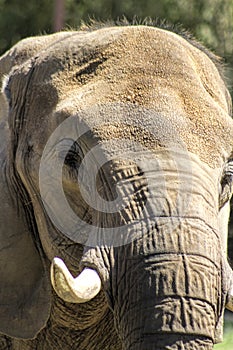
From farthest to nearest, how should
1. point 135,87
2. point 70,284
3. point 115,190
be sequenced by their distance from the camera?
point 135,87
point 115,190
point 70,284

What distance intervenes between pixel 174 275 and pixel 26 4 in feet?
34.5

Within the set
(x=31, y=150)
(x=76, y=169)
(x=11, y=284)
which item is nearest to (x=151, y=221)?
(x=76, y=169)

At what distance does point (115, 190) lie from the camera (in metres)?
3.80

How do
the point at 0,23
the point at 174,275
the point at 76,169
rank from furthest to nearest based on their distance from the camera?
the point at 0,23 < the point at 76,169 < the point at 174,275

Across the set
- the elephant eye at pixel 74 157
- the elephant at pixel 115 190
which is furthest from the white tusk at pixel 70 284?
the elephant eye at pixel 74 157

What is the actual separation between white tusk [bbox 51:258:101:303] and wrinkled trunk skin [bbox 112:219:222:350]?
102 mm

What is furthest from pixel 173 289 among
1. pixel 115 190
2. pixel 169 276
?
pixel 115 190

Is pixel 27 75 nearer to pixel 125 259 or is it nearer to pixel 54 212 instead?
pixel 54 212

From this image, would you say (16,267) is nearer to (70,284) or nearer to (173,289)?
(70,284)

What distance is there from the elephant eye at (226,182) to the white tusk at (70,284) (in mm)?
617

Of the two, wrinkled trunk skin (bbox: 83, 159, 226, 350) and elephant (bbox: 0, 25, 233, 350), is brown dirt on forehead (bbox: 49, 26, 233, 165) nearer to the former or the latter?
elephant (bbox: 0, 25, 233, 350)

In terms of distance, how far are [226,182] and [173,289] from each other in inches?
24.9

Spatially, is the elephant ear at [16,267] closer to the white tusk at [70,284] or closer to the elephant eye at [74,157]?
the elephant eye at [74,157]

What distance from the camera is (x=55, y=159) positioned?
4109mm
